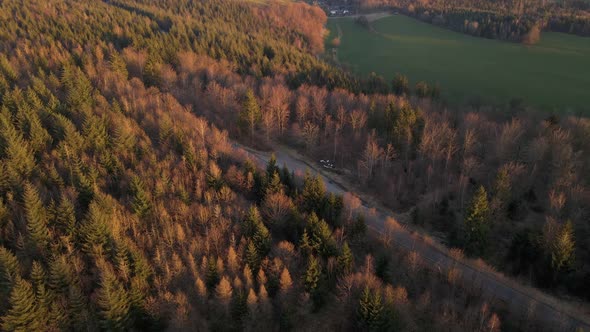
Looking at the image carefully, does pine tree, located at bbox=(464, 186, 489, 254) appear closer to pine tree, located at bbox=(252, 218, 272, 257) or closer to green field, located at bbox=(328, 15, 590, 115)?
pine tree, located at bbox=(252, 218, 272, 257)

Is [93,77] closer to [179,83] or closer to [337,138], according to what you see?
[179,83]

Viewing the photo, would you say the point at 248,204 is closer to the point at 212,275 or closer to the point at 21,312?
the point at 212,275

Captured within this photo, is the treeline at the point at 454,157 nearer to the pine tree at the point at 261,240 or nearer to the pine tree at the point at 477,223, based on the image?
the pine tree at the point at 477,223

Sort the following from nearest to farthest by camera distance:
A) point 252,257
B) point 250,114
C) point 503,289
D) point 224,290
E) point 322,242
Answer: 1. point 224,290
2. point 252,257
3. point 322,242
4. point 503,289
5. point 250,114

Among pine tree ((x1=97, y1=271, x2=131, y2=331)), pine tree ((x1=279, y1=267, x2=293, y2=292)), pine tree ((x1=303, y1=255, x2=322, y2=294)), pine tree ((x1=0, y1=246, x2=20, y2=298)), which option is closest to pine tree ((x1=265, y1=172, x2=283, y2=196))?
pine tree ((x1=303, y1=255, x2=322, y2=294))

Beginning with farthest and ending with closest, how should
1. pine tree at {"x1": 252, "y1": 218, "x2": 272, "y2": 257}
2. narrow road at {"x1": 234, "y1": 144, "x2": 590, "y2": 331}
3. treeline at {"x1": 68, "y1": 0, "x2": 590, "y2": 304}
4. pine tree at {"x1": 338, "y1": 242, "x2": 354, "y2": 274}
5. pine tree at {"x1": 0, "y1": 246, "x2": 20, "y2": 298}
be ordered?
1. treeline at {"x1": 68, "y1": 0, "x2": 590, "y2": 304}
2. pine tree at {"x1": 252, "y1": 218, "x2": 272, "y2": 257}
3. pine tree at {"x1": 338, "y1": 242, "x2": 354, "y2": 274}
4. narrow road at {"x1": 234, "y1": 144, "x2": 590, "y2": 331}
5. pine tree at {"x1": 0, "y1": 246, "x2": 20, "y2": 298}

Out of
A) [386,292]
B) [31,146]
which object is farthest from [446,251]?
[31,146]

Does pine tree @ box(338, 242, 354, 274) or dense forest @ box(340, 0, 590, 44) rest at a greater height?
dense forest @ box(340, 0, 590, 44)

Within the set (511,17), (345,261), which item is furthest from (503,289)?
(511,17)
